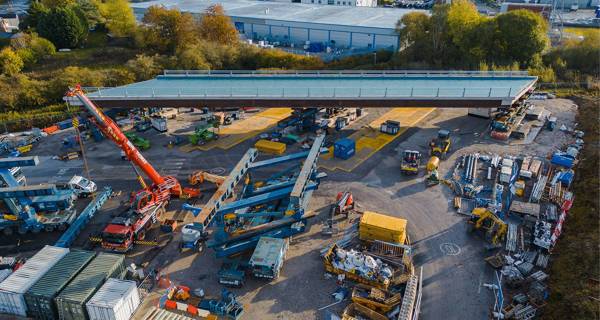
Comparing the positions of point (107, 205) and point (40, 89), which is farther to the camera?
point (40, 89)

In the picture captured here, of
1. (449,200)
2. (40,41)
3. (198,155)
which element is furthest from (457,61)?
(40,41)

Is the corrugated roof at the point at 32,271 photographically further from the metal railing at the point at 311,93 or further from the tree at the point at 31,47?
the tree at the point at 31,47

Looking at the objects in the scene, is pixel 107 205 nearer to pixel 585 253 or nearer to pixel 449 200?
pixel 449 200

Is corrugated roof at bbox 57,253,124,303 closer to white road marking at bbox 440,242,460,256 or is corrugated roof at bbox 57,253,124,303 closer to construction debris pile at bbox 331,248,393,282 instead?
construction debris pile at bbox 331,248,393,282

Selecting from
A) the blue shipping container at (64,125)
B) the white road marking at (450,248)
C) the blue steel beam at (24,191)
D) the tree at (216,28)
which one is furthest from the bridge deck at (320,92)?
the tree at (216,28)

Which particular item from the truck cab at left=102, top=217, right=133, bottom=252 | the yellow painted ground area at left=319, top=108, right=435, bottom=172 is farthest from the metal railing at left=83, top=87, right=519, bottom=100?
the truck cab at left=102, top=217, right=133, bottom=252
